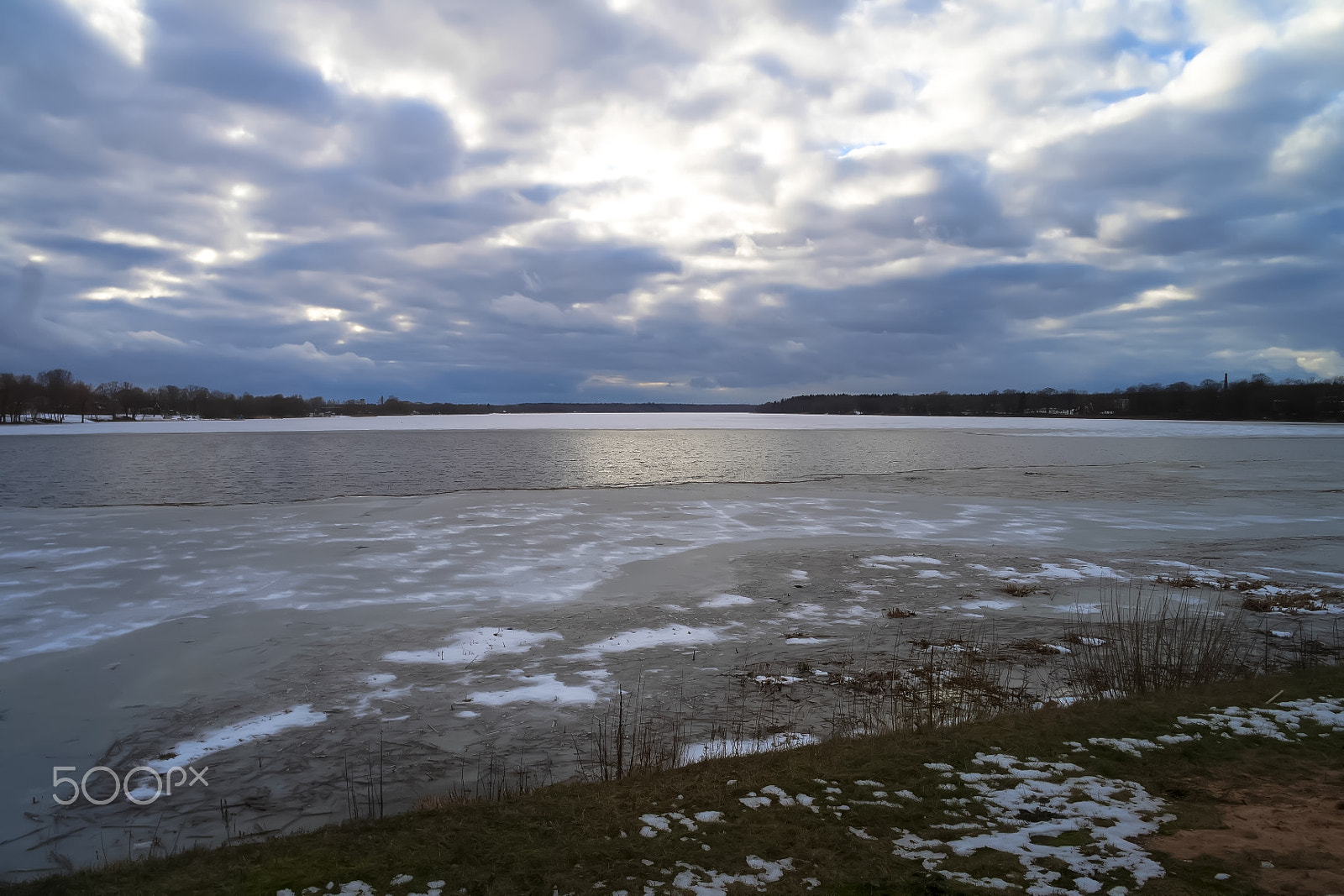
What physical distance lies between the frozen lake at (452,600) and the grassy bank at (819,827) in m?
0.99

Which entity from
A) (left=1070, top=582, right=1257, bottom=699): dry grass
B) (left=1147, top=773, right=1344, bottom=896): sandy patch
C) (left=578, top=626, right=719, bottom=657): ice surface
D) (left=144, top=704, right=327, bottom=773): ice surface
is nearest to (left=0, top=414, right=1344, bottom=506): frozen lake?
(left=578, top=626, right=719, bottom=657): ice surface

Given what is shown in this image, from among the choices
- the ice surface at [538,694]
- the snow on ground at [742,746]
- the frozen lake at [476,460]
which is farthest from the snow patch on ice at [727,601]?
the frozen lake at [476,460]

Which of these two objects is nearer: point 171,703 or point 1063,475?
point 171,703

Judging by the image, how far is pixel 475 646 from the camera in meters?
8.20

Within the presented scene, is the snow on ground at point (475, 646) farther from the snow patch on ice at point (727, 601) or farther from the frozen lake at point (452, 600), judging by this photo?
the snow patch on ice at point (727, 601)

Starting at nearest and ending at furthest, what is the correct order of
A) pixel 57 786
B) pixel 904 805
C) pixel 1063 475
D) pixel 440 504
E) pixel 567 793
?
pixel 904 805
pixel 567 793
pixel 57 786
pixel 440 504
pixel 1063 475

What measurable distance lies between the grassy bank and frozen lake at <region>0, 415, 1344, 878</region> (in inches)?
38.8

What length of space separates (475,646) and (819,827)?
17.6 ft

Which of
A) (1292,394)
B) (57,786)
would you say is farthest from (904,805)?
(1292,394)

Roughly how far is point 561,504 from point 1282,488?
2329 cm

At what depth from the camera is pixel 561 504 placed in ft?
65.2

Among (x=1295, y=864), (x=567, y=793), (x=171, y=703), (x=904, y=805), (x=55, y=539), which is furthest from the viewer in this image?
(x=55, y=539)

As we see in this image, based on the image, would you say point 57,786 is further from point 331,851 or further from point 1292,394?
point 1292,394

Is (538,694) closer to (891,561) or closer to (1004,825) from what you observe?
(1004,825)
